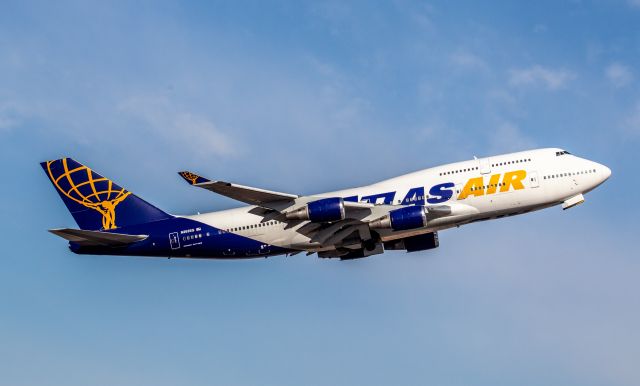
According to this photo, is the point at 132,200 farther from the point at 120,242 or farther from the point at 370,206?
the point at 370,206

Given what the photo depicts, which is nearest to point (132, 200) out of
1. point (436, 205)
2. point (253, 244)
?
point (253, 244)

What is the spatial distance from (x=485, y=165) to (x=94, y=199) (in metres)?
26.5

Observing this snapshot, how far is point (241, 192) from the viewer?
167 ft

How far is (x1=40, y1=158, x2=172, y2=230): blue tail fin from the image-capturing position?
5884 centimetres

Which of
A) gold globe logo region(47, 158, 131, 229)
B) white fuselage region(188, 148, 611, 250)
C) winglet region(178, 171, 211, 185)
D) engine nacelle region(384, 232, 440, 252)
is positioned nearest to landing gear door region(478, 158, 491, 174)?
white fuselage region(188, 148, 611, 250)

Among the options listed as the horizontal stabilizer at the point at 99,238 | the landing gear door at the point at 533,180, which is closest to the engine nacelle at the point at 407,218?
the landing gear door at the point at 533,180

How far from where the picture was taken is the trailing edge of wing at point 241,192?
161ft

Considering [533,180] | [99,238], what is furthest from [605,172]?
[99,238]

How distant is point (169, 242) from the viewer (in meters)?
56.9

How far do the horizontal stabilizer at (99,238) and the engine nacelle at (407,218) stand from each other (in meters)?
16.6

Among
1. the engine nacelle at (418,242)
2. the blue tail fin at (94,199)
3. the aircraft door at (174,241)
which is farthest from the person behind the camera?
the blue tail fin at (94,199)

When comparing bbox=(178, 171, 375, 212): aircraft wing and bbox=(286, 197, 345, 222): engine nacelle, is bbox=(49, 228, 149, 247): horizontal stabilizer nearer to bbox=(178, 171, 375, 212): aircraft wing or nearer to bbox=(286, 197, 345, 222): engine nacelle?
bbox=(178, 171, 375, 212): aircraft wing

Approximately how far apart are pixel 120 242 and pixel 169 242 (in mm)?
3154

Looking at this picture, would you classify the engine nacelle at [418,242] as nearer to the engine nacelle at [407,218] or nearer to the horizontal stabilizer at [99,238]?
the engine nacelle at [407,218]
